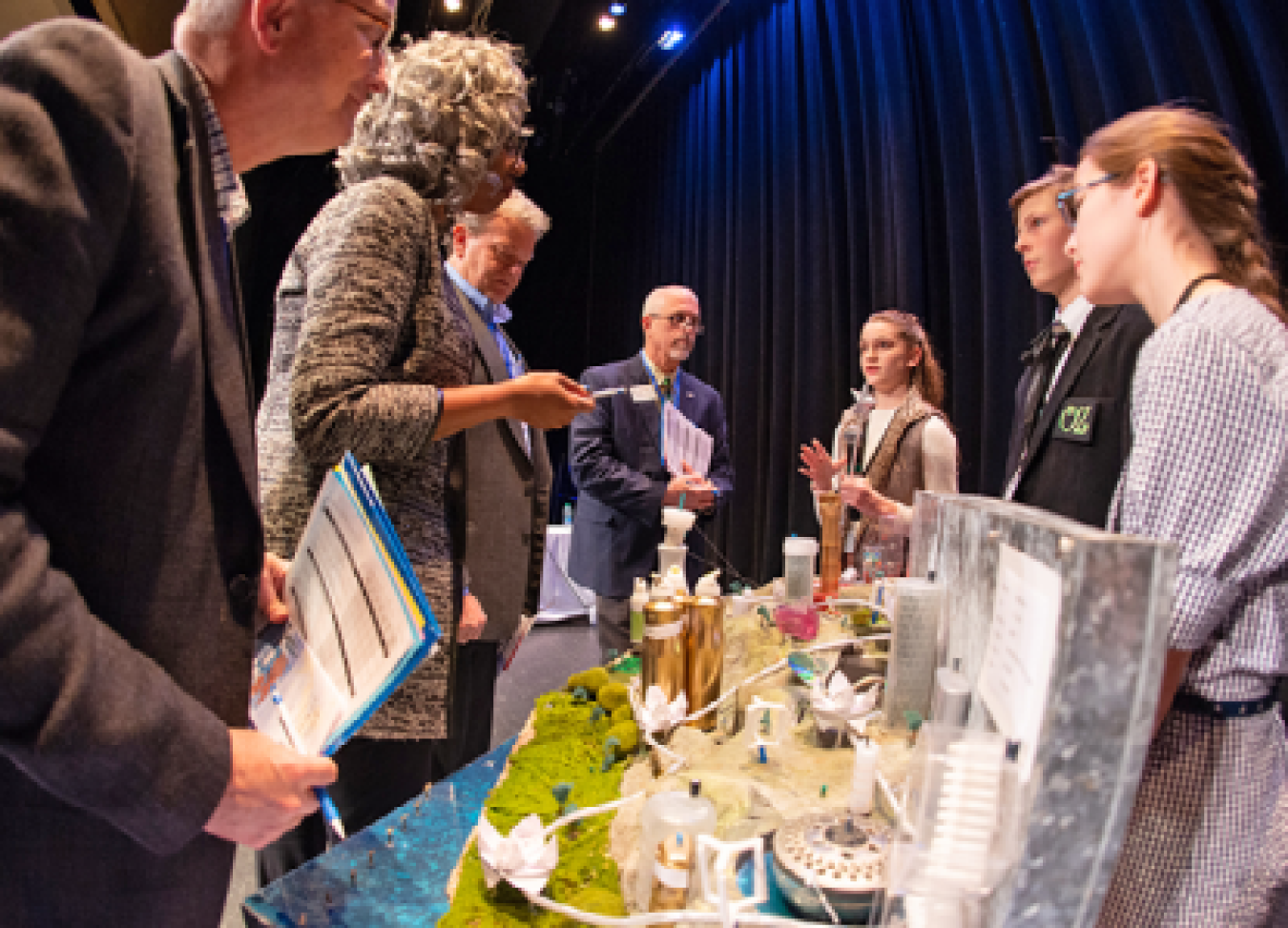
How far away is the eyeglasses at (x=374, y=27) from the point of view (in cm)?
69

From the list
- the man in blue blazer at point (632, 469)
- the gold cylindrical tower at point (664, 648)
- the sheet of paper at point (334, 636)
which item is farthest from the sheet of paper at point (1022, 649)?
the man in blue blazer at point (632, 469)

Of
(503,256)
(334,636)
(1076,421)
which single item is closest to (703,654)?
(334,636)

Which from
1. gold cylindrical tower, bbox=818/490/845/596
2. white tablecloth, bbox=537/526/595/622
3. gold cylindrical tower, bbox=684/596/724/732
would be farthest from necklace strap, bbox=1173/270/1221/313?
white tablecloth, bbox=537/526/595/622

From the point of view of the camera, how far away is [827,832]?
0.66 metres

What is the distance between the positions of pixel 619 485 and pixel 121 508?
2310mm

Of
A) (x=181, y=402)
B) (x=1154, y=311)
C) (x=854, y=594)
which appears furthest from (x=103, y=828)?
(x=854, y=594)

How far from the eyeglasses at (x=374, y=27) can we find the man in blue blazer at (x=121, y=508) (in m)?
Result: 0.18

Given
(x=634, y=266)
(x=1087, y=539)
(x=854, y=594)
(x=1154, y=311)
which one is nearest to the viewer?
(x=1087, y=539)

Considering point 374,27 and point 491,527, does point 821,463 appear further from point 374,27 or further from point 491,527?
point 374,27

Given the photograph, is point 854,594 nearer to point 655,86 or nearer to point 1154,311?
point 1154,311

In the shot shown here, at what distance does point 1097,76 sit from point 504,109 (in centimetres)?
289

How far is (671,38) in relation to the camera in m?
5.86

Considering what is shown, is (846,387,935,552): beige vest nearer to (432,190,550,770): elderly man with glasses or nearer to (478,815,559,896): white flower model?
(432,190,550,770): elderly man with glasses

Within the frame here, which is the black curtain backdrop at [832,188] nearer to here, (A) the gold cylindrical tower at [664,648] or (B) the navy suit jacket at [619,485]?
(B) the navy suit jacket at [619,485]
